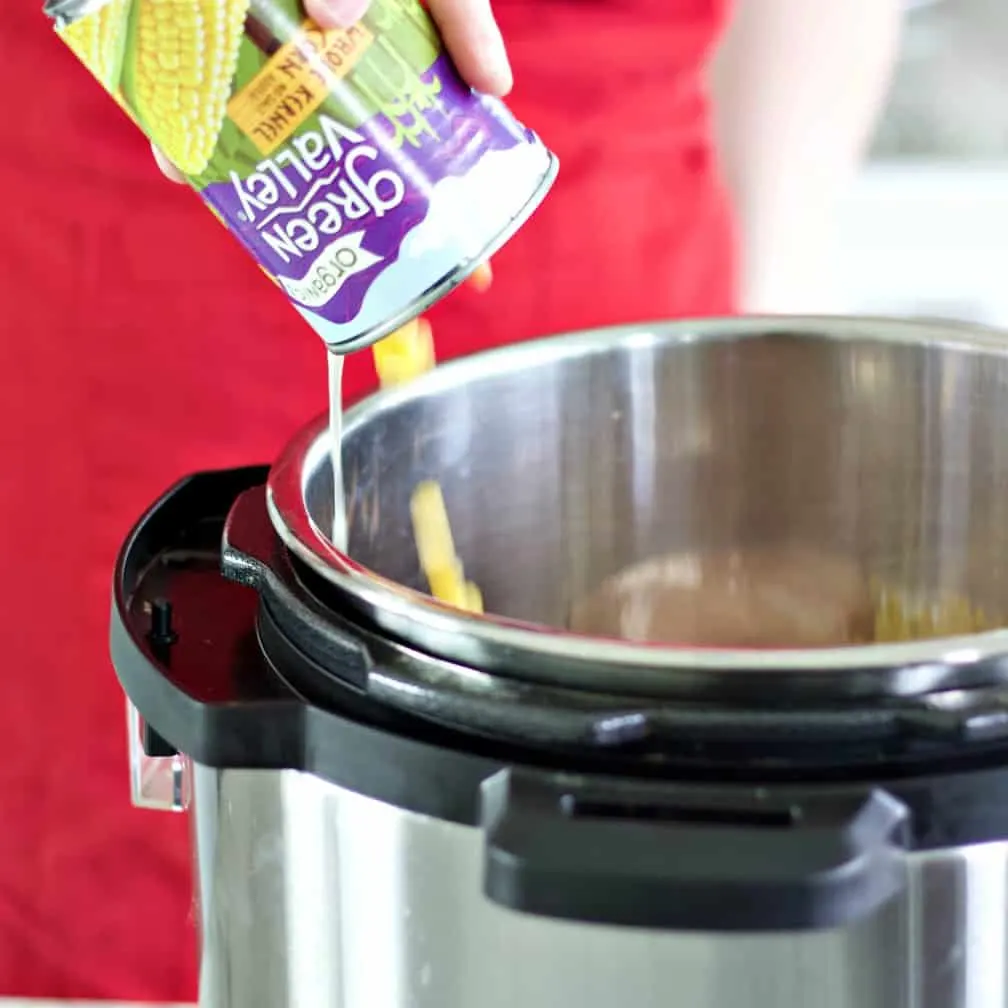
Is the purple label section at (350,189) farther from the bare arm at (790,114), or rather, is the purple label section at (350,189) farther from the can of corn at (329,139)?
the bare arm at (790,114)

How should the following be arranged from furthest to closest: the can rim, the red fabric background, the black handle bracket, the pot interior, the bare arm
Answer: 1. the bare arm
2. the red fabric background
3. the pot interior
4. the can rim
5. the black handle bracket

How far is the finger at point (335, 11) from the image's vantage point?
19.0 inches

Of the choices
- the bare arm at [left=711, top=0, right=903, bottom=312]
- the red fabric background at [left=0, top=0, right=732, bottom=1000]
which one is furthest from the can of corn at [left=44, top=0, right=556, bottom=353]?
the bare arm at [left=711, top=0, right=903, bottom=312]

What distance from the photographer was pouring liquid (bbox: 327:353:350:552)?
Result: 58cm

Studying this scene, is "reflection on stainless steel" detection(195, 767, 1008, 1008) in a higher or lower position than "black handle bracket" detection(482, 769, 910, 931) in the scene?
lower

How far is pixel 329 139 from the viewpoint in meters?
0.49

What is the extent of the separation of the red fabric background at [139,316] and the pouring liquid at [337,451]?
0.24m

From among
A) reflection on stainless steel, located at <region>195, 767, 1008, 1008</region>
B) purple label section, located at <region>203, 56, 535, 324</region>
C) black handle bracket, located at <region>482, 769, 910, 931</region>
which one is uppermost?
purple label section, located at <region>203, 56, 535, 324</region>

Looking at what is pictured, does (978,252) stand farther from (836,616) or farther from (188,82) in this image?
(188,82)

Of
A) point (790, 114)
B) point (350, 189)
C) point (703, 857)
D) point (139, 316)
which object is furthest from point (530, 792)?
point (790, 114)

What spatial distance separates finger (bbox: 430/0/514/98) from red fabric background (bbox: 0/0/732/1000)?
10.9 inches

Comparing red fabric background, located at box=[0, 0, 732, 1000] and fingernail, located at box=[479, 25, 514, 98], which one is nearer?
fingernail, located at box=[479, 25, 514, 98]

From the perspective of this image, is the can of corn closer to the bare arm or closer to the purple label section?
the purple label section

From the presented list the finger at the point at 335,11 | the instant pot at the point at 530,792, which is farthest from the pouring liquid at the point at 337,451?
the finger at the point at 335,11
